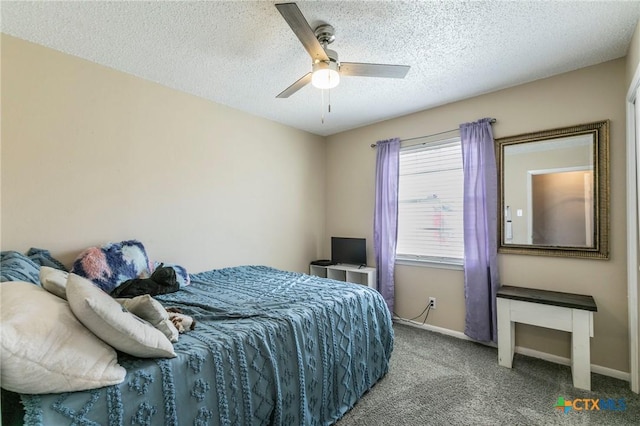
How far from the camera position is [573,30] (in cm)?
197

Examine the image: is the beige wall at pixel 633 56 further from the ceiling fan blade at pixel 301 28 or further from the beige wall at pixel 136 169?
the beige wall at pixel 136 169

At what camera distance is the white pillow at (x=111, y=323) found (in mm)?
1017

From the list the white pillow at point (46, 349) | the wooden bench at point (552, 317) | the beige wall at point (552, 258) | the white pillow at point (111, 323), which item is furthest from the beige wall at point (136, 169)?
the wooden bench at point (552, 317)

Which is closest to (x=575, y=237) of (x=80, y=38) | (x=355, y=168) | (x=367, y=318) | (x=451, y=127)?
(x=451, y=127)

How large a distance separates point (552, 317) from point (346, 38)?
8.64 ft

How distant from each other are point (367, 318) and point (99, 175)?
96.2 inches

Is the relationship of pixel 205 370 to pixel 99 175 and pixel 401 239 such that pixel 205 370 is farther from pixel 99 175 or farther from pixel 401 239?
pixel 401 239

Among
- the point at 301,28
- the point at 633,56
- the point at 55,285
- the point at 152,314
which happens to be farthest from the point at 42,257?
the point at 633,56

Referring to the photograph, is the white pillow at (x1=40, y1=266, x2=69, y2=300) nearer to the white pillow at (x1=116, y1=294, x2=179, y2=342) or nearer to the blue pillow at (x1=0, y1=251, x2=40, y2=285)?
the white pillow at (x1=116, y1=294, x2=179, y2=342)

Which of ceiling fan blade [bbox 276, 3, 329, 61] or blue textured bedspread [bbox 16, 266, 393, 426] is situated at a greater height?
ceiling fan blade [bbox 276, 3, 329, 61]

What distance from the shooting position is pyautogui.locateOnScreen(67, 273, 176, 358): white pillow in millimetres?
1017

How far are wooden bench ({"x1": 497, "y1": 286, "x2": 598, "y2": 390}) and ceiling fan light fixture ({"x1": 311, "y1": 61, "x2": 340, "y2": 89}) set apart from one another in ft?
7.36

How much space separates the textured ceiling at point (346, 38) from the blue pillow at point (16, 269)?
1503 millimetres

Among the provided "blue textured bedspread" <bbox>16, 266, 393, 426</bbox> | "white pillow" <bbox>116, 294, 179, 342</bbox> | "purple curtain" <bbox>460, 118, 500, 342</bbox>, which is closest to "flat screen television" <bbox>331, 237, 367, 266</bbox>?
"purple curtain" <bbox>460, 118, 500, 342</bbox>
